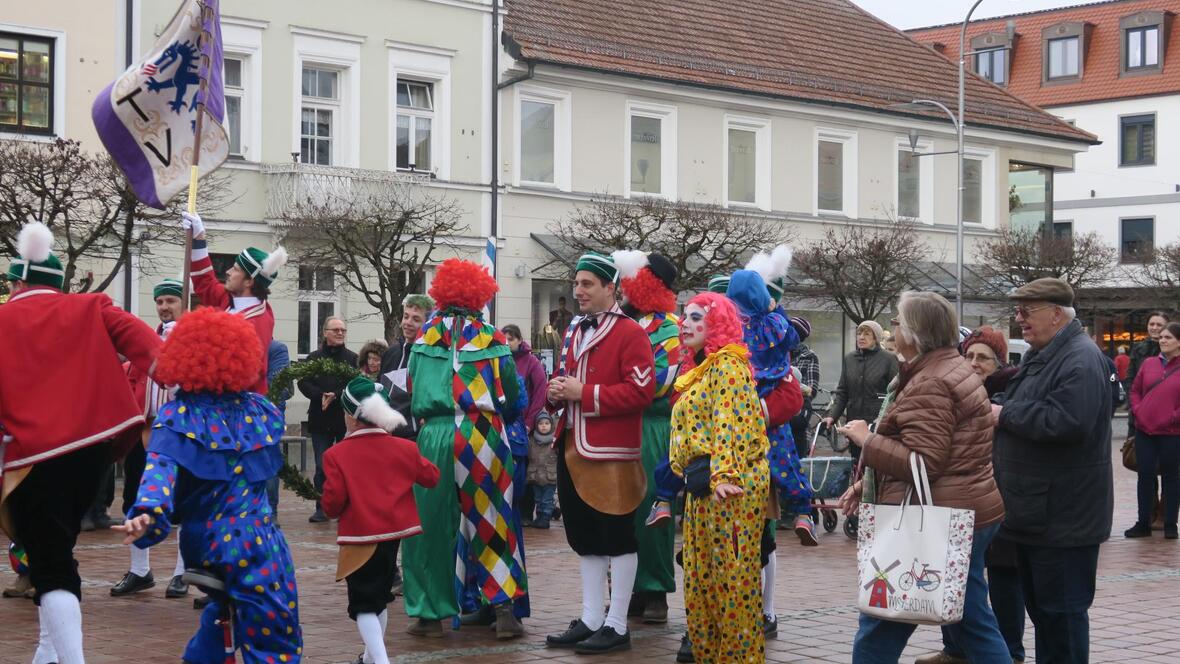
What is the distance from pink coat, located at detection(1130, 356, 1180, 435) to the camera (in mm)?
13320

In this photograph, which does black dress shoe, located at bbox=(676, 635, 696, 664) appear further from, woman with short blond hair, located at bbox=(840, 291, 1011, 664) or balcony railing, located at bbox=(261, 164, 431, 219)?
balcony railing, located at bbox=(261, 164, 431, 219)

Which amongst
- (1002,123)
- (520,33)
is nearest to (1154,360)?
(520,33)

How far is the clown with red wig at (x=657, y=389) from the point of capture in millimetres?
8719

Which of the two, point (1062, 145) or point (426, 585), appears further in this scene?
point (1062, 145)

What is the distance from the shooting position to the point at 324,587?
10.1m

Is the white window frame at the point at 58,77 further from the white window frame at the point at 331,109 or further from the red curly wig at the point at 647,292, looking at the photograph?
the red curly wig at the point at 647,292

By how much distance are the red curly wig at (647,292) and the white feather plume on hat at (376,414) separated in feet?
6.88

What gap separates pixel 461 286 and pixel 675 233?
59.0ft

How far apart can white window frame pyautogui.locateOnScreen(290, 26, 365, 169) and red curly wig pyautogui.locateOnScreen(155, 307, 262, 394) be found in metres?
20.0

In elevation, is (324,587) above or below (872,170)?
below

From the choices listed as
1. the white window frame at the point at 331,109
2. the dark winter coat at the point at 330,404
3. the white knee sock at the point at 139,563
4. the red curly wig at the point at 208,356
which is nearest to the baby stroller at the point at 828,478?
the dark winter coat at the point at 330,404

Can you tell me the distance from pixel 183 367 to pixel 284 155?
65.7 feet

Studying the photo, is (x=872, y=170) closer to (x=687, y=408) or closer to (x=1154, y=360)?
(x=1154, y=360)

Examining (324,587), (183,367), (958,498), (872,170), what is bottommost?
(324,587)
